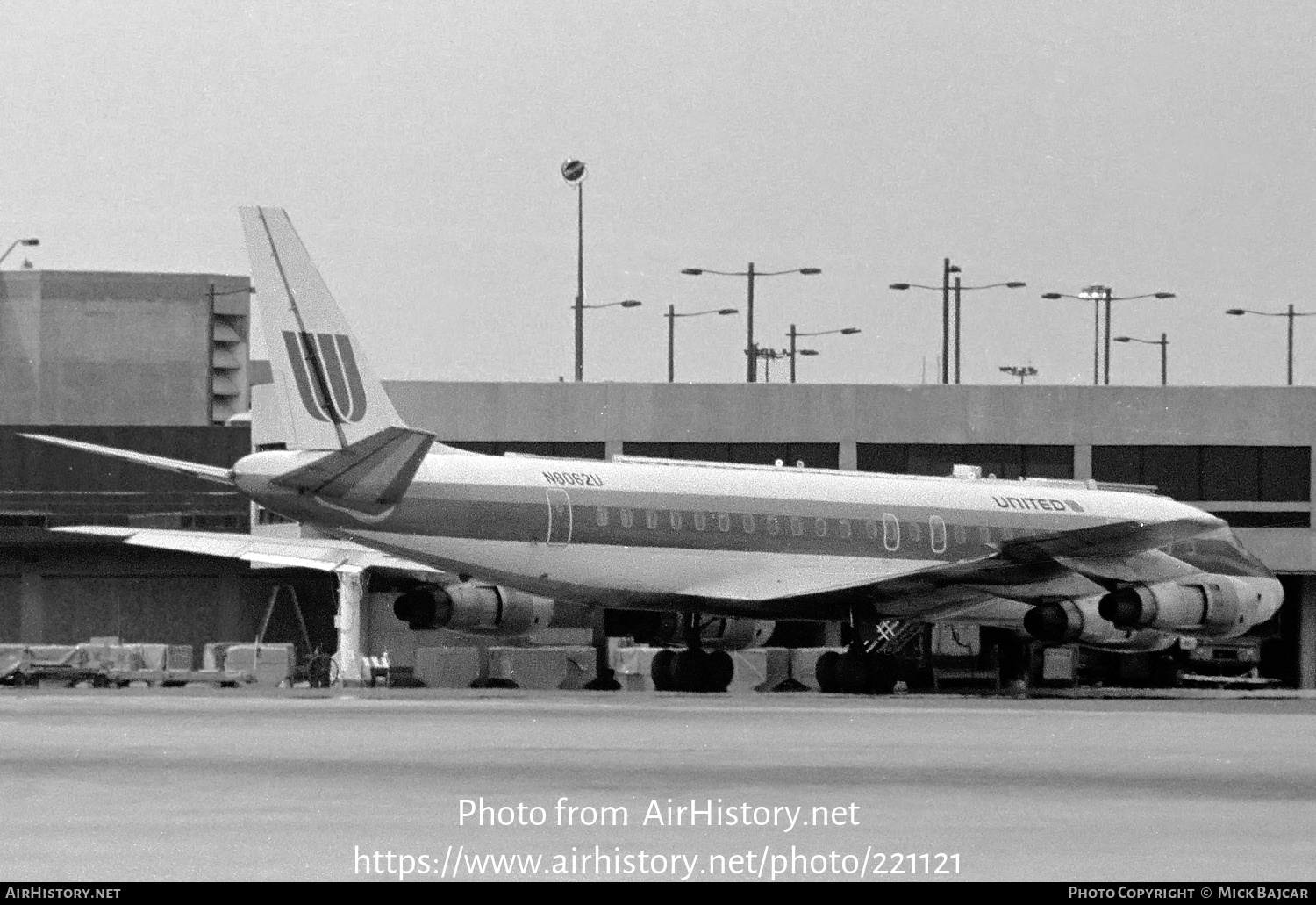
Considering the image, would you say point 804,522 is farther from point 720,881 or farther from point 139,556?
point 139,556

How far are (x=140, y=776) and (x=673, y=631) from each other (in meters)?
28.2

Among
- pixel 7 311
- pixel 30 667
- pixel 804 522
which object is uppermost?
pixel 7 311

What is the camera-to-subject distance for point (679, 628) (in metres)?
46.6

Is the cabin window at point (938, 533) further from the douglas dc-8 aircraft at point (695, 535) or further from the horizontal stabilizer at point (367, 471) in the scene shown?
the horizontal stabilizer at point (367, 471)

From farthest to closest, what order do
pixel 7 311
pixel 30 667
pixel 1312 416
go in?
1. pixel 7 311
2. pixel 1312 416
3. pixel 30 667

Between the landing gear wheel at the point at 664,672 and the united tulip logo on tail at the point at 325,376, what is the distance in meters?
9.51

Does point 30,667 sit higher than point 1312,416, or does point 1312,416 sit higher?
point 1312,416

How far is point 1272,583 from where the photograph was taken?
151 feet

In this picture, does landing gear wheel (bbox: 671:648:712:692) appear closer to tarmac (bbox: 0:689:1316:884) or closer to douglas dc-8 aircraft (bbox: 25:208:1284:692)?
douglas dc-8 aircraft (bbox: 25:208:1284:692)

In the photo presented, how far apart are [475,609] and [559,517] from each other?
2.75 m

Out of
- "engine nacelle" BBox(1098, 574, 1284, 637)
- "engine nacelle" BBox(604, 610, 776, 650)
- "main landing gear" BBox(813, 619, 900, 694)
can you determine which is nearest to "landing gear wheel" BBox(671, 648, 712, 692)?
"engine nacelle" BBox(604, 610, 776, 650)

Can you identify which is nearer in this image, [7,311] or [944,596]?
[944,596]

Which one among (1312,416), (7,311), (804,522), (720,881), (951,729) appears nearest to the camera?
(720,881)

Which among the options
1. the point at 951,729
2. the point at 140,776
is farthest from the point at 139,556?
the point at 140,776
